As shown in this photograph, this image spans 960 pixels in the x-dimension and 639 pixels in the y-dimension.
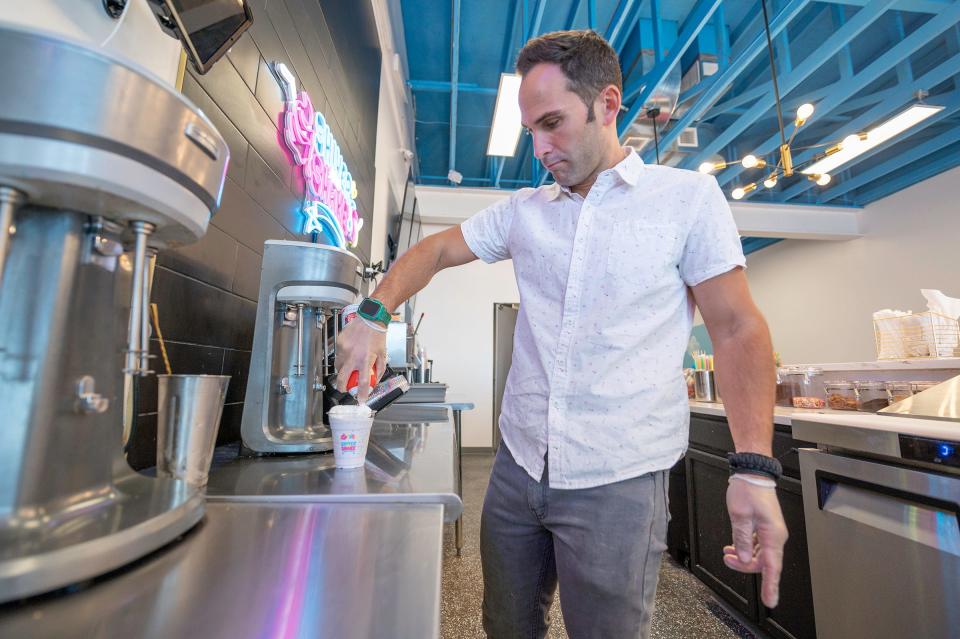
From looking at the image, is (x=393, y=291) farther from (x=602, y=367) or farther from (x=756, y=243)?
(x=756, y=243)

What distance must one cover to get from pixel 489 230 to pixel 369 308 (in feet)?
1.43

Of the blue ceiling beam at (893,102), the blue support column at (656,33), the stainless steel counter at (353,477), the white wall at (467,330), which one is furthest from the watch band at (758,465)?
the white wall at (467,330)

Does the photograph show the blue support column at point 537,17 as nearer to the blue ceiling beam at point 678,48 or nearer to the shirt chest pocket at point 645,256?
the blue ceiling beam at point 678,48

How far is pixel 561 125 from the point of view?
1.01 metres

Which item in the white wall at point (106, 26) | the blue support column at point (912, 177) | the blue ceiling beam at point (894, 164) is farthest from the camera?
the blue support column at point (912, 177)

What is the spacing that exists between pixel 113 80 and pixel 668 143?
513cm

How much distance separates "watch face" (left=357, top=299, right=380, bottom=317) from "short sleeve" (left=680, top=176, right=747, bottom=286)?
66 cm

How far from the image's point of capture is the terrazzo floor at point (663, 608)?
1.92 m

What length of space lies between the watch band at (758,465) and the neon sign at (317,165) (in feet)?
5.73

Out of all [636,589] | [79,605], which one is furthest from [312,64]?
[636,589]

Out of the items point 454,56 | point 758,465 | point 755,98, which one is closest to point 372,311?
point 758,465

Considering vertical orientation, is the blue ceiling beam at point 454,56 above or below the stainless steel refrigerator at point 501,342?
above

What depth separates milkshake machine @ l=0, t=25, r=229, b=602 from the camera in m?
0.38

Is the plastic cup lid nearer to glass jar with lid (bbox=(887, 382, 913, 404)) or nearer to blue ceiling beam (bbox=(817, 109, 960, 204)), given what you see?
glass jar with lid (bbox=(887, 382, 913, 404))
